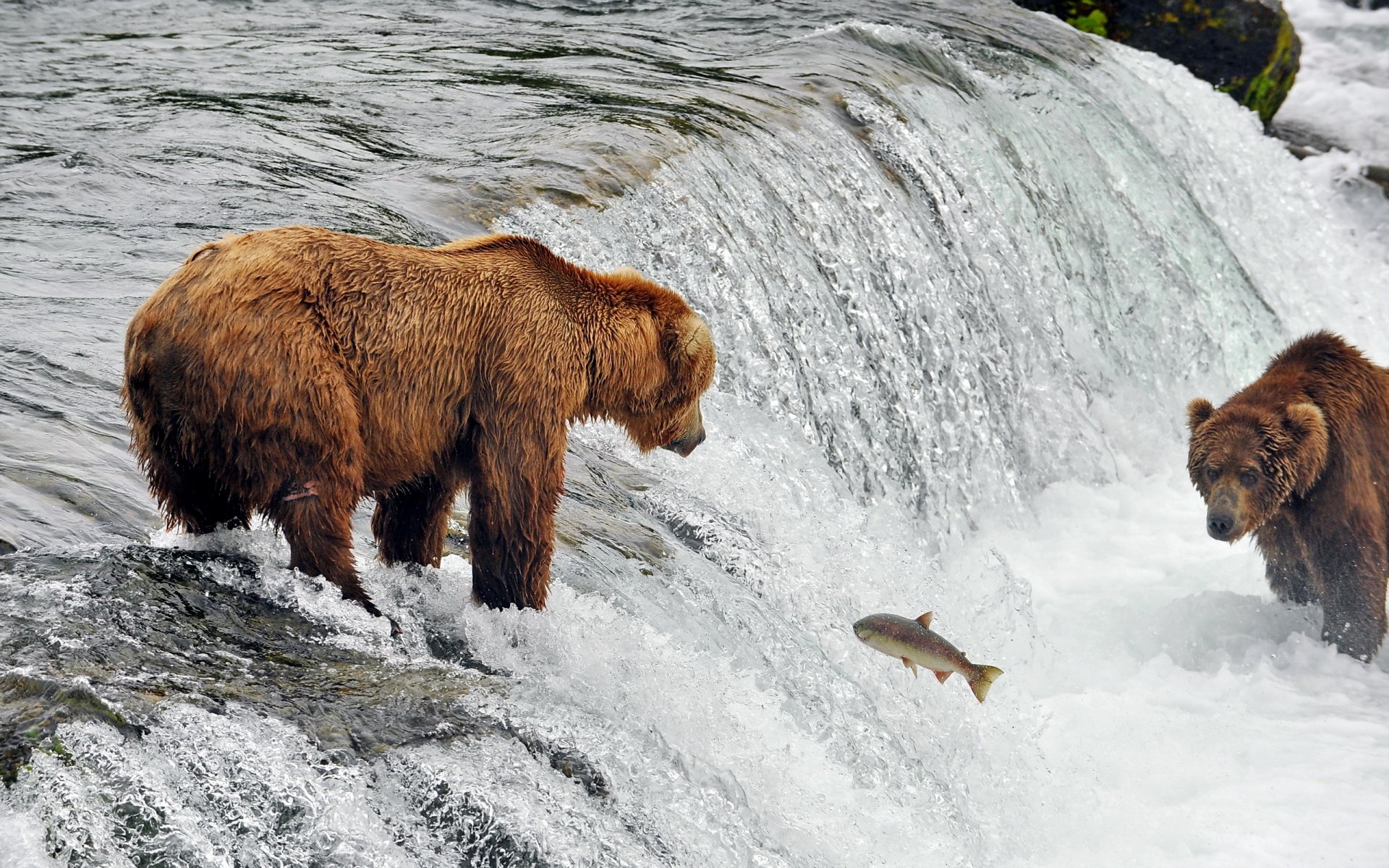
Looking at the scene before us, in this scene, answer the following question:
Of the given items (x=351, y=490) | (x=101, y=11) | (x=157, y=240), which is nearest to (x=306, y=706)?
(x=351, y=490)

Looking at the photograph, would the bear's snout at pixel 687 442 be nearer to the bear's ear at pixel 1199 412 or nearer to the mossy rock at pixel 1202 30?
the bear's ear at pixel 1199 412

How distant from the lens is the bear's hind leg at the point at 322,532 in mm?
3348

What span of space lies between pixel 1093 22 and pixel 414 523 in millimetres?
11422

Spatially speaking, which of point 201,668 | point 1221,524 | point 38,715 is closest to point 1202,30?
point 1221,524

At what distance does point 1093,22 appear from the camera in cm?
1352

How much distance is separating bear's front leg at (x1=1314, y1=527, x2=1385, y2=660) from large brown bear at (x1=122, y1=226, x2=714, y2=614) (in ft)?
11.9

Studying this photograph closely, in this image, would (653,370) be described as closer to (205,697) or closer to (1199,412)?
(205,697)

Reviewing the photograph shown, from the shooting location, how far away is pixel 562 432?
3.85 metres

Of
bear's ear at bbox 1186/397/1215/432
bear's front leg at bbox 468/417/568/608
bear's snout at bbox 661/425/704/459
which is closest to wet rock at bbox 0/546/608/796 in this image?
bear's front leg at bbox 468/417/568/608

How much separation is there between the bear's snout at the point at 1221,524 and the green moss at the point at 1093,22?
27.9 ft

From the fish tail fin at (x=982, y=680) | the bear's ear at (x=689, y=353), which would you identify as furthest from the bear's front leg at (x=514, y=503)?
the fish tail fin at (x=982, y=680)

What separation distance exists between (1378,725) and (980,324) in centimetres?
324

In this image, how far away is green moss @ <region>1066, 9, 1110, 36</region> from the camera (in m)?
13.5

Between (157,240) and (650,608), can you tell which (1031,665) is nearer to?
(650,608)
